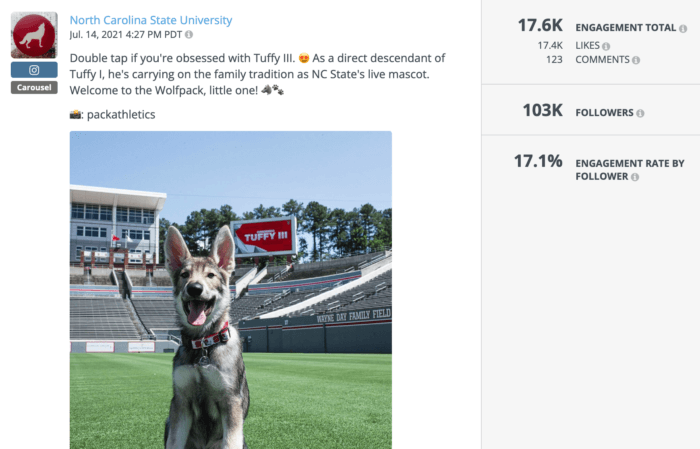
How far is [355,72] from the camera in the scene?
4488 mm

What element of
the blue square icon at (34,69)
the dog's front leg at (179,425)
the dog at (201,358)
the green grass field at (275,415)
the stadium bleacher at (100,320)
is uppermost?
the blue square icon at (34,69)

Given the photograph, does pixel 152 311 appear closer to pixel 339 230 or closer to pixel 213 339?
pixel 339 230

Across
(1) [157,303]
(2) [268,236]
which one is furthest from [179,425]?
(1) [157,303]

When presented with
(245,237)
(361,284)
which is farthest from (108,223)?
(361,284)

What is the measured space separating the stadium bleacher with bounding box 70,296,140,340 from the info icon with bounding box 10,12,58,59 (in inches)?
1409

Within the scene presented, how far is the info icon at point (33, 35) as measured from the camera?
14.3 feet

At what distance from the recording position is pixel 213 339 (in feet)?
12.4

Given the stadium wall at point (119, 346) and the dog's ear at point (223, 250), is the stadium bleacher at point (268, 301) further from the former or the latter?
the dog's ear at point (223, 250)

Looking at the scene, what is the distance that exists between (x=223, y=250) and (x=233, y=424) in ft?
4.36

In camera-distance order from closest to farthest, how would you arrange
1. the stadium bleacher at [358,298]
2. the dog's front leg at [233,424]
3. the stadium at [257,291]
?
the dog's front leg at [233,424]
the stadium at [257,291]
the stadium bleacher at [358,298]

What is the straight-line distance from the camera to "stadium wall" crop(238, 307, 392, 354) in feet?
83.5

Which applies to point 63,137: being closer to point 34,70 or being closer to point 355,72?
point 34,70

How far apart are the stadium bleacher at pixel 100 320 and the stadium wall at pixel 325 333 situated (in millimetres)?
10823

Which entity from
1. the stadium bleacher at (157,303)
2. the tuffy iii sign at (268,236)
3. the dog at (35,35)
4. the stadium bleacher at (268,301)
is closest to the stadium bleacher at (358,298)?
the stadium bleacher at (157,303)
